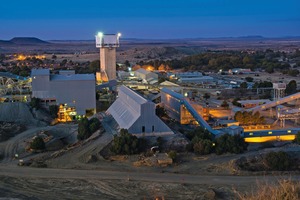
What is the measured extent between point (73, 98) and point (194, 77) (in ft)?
104

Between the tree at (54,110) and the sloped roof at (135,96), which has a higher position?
the sloped roof at (135,96)

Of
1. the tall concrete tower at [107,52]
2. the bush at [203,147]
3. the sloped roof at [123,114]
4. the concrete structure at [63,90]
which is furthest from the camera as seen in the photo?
the tall concrete tower at [107,52]

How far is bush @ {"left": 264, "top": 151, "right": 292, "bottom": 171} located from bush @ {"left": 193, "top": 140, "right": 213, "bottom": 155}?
3840 mm

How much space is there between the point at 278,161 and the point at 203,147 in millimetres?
4779

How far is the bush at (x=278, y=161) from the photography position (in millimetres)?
22688

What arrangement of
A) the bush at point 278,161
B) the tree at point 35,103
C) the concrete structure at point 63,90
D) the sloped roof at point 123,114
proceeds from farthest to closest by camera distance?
1. the concrete structure at point 63,90
2. the tree at point 35,103
3. the sloped roof at point 123,114
4. the bush at point 278,161

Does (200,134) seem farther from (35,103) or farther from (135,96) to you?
(35,103)

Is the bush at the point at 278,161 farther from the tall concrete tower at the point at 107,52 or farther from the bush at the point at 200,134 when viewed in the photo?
the tall concrete tower at the point at 107,52

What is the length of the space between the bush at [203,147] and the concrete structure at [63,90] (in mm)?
17556

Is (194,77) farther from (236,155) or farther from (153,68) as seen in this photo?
(236,155)

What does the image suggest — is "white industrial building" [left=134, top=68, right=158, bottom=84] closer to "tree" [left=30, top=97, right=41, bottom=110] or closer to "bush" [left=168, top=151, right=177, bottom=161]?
"tree" [left=30, top=97, right=41, bottom=110]

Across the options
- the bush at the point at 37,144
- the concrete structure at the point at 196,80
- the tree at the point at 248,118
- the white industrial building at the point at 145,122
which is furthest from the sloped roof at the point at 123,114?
the concrete structure at the point at 196,80

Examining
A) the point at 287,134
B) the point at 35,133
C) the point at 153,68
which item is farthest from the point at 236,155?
the point at 153,68

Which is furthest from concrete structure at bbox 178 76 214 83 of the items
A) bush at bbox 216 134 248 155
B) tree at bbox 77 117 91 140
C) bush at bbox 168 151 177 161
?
bush at bbox 168 151 177 161
